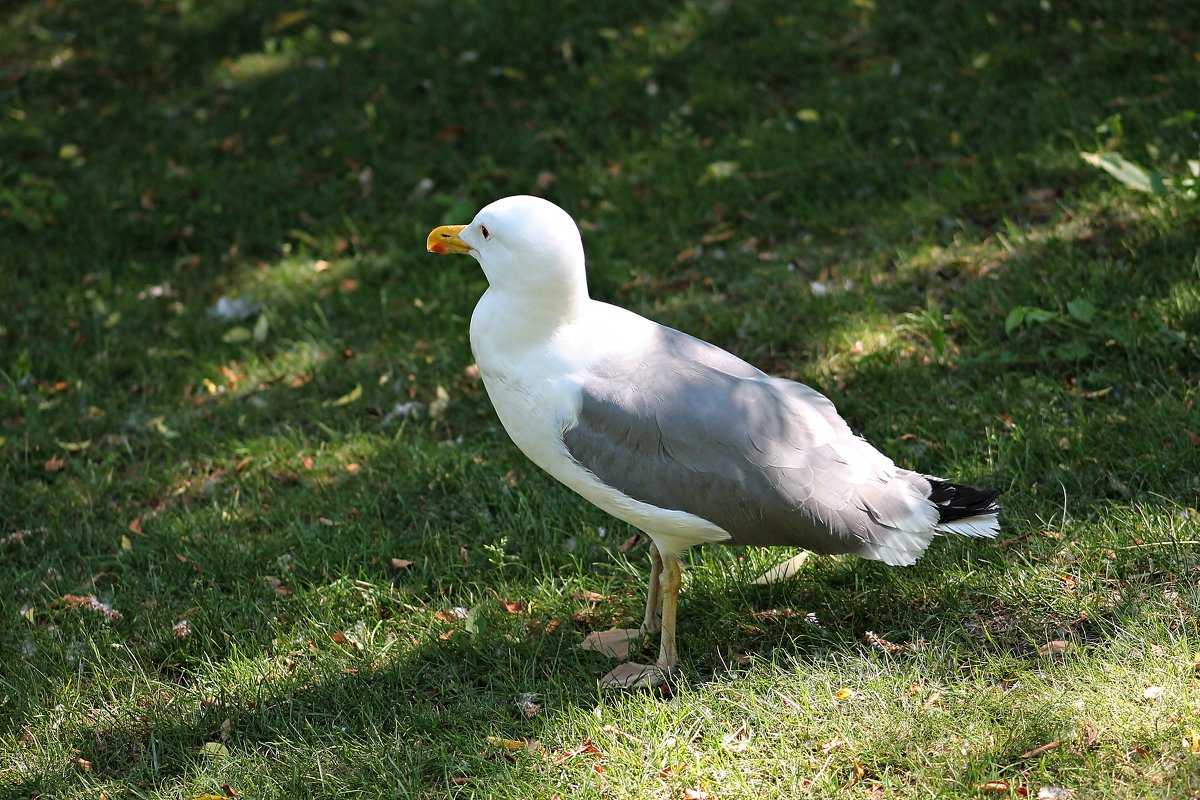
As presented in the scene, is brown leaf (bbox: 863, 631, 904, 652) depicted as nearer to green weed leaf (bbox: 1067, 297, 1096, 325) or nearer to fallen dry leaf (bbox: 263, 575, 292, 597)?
green weed leaf (bbox: 1067, 297, 1096, 325)

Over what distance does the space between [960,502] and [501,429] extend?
223cm

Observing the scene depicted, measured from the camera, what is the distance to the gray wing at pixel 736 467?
3.49 meters

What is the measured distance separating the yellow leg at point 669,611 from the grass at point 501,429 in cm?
12

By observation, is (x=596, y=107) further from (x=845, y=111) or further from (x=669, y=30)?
(x=845, y=111)

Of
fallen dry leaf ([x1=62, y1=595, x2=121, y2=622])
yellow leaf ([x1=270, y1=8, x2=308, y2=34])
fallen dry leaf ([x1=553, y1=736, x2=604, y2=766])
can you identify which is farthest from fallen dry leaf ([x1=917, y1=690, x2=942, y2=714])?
yellow leaf ([x1=270, y1=8, x2=308, y2=34])

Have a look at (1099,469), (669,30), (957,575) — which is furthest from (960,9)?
(957,575)

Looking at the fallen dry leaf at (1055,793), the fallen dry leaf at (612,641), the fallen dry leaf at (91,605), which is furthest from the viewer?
the fallen dry leaf at (91,605)

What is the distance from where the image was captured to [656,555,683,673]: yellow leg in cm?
370

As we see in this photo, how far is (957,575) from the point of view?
388cm

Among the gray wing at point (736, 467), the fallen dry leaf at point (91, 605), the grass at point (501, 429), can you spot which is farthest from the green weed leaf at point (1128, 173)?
the fallen dry leaf at point (91, 605)

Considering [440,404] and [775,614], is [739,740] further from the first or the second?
[440,404]

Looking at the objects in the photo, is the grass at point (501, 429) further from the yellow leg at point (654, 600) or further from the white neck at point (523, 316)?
the white neck at point (523, 316)

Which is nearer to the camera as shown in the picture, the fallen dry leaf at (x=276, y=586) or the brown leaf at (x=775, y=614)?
the brown leaf at (x=775, y=614)

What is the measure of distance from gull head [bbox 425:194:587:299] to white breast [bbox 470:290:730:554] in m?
0.11
